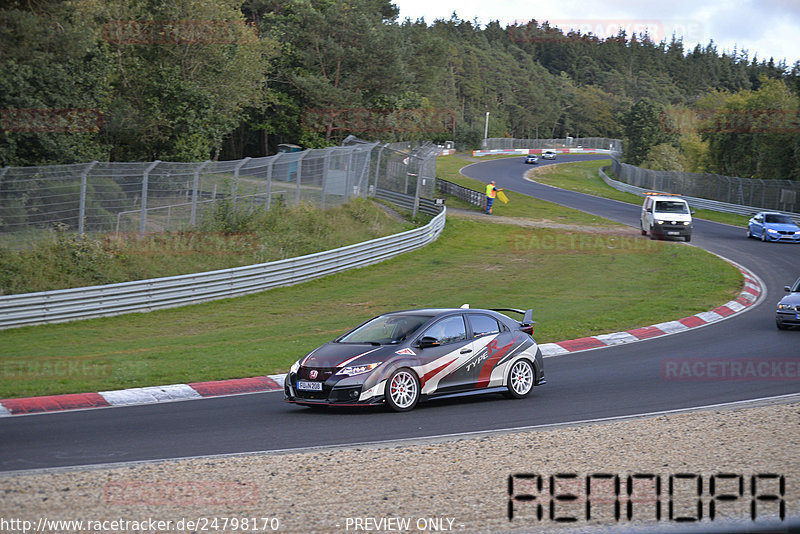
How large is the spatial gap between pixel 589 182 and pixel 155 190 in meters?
59.2

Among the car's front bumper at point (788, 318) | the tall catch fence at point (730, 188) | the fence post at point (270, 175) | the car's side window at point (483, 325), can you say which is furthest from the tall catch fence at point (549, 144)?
the car's side window at point (483, 325)

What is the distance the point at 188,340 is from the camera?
17.1m

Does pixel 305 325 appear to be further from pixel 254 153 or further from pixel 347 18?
pixel 254 153

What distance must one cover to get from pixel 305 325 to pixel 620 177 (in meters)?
64.4

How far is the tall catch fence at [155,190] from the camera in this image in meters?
19.2

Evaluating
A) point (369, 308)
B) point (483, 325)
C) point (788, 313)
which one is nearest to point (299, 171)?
point (369, 308)

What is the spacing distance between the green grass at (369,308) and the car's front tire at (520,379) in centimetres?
413

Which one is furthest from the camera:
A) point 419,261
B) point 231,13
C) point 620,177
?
point 620,177

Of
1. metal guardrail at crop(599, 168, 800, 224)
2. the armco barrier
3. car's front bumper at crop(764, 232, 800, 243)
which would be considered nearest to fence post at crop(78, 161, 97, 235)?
the armco barrier

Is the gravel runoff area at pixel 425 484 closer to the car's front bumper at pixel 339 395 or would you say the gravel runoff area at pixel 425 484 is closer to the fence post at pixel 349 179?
the car's front bumper at pixel 339 395

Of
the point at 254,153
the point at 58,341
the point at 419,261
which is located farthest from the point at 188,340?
the point at 254,153

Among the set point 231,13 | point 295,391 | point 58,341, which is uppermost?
point 231,13

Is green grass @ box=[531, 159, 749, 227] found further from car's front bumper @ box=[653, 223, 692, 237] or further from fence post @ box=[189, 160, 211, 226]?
fence post @ box=[189, 160, 211, 226]

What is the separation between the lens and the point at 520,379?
457 inches
